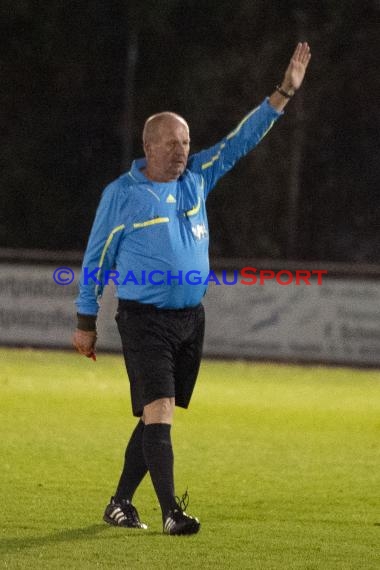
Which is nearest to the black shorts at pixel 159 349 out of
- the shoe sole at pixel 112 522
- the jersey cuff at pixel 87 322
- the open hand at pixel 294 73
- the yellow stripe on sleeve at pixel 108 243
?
the jersey cuff at pixel 87 322

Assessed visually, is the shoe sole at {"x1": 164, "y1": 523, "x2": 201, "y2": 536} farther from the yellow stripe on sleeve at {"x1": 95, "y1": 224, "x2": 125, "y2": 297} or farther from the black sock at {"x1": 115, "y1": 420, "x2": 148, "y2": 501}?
the yellow stripe on sleeve at {"x1": 95, "y1": 224, "x2": 125, "y2": 297}

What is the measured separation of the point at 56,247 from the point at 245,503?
29180 mm

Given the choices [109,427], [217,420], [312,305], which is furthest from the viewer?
[312,305]

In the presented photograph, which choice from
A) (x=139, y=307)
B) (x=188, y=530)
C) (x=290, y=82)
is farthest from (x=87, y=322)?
(x=290, y=82)

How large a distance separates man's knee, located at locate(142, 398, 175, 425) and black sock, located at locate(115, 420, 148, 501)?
27 centimetres

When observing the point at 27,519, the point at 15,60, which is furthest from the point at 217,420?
the point at 15,60

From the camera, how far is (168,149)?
7.82 m

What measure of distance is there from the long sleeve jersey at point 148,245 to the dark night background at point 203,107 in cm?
2943

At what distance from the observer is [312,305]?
71.7ft

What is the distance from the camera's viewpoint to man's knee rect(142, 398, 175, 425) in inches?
307

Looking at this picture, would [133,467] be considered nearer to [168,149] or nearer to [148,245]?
[148,245]

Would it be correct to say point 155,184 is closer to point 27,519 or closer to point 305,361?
point 27,519

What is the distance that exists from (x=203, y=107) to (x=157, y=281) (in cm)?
3266

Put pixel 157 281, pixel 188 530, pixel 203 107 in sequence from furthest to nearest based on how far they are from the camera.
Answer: pixel 203 107 < pixel 157 281 < pixel 188 530
